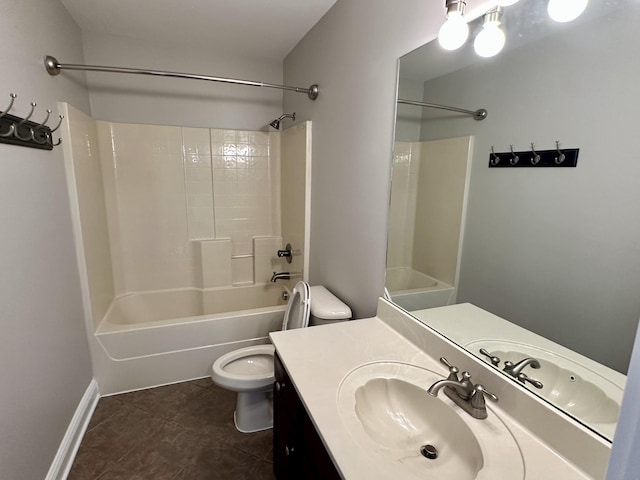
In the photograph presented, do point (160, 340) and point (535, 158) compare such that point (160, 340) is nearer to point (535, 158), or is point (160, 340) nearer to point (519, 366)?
point (519, 366)

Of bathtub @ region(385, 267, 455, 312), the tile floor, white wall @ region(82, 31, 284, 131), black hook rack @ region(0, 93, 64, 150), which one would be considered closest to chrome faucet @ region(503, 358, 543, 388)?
bathtub @ region(385, 267, 455, 312)

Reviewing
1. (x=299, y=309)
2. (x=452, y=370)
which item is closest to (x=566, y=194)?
(x=452, y=370)

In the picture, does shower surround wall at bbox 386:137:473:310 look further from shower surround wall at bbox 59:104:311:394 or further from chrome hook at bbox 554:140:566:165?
shower surround wall at bbox 59:104:311:394

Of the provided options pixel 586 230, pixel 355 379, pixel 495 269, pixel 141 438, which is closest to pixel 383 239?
pixel 495 269

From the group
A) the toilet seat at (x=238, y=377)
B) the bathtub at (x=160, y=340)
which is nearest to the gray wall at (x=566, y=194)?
the toilet seat at (x=238, y=377)

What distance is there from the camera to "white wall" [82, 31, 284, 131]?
94.2 inches

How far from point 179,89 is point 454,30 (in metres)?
2.36

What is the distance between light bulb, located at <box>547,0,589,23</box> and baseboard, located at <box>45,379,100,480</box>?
2565 mm

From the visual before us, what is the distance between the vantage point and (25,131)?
4.55 ft

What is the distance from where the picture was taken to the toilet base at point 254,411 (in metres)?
1.84

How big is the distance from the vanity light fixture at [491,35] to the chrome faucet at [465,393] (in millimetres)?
1010

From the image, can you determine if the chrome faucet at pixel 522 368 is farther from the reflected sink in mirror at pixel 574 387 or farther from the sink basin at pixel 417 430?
the sink basin at pixel 417 430

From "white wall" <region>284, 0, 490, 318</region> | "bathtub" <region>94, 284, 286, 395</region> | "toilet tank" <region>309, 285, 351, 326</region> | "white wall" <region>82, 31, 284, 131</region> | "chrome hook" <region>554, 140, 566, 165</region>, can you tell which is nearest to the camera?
"chrome hook" <region>554, 140, 566, 165</region>

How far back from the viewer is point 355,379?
105 centimetres
